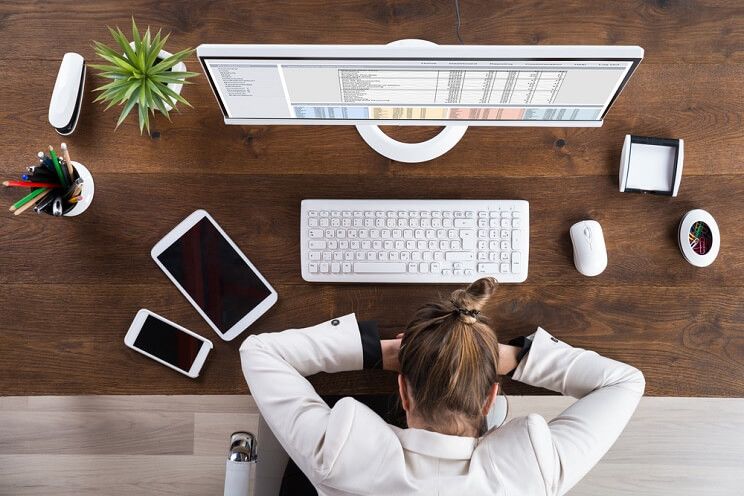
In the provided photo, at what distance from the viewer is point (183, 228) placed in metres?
1.08

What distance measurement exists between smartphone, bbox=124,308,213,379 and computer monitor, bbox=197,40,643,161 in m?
0.40

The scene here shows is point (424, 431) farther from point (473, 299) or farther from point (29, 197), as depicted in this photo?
point (29, 197)

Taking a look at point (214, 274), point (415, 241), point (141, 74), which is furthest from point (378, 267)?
point (141, 74)

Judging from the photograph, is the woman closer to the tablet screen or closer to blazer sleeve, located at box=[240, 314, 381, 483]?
blazer sleeve, located at box=[240, 314, 381, 483]

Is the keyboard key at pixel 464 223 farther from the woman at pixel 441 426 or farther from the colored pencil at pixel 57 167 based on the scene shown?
the colored pencil at pixel 57 167

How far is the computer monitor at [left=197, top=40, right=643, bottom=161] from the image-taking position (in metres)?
0.76

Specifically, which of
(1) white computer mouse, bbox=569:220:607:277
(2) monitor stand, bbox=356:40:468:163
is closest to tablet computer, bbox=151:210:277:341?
(2) monitor stand, bbox=356:40:468:163

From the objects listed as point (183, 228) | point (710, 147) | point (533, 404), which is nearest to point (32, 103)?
point (183, 228)

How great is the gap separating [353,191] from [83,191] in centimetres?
50

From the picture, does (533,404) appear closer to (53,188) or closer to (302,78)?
(302,78)

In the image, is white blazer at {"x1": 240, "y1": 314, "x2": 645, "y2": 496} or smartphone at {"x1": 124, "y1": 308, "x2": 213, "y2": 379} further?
smartphone at {"x1": 124, "y1": 308, "x2": 213, "y2": 379}

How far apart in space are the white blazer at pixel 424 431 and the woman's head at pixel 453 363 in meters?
0.03

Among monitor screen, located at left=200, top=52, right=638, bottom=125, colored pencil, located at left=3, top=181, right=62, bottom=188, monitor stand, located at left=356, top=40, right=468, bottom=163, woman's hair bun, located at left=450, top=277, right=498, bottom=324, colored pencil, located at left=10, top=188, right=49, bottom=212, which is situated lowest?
woman's hair bun, located at left=450, top=277, right=498, bottom=324

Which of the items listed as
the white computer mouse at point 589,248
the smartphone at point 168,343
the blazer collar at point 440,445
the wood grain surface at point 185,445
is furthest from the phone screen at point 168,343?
the white computer mouse at point 589,248
